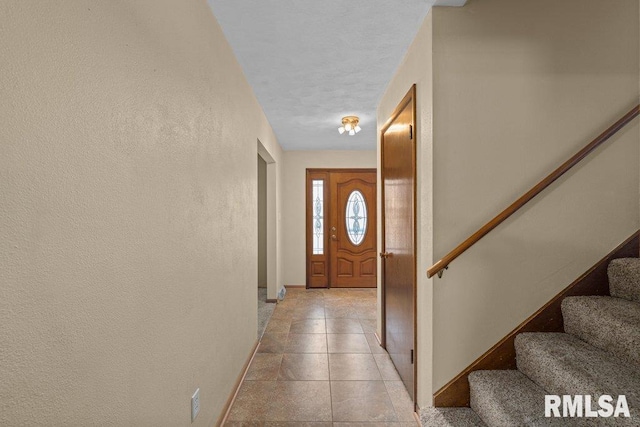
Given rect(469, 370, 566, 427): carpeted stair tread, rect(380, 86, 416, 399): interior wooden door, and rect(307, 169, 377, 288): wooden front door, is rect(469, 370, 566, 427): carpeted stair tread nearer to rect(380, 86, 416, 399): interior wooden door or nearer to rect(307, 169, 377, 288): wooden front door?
rect(380, 86, 416, 399): interior wooden door

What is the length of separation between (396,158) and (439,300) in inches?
48.9

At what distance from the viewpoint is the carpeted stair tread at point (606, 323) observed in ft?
4.70

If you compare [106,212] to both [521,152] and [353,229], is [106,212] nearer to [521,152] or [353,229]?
[521,152]

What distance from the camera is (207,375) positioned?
1.79 m

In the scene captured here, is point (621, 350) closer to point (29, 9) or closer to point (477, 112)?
point (477, 112)

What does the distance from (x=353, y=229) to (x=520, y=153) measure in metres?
4.11

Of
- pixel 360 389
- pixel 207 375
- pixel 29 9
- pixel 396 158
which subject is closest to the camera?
pixel 29 9

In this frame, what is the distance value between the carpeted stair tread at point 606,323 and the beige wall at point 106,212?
1.94 meters

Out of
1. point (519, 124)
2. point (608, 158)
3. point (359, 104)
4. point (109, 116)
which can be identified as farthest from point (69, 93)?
point (359, 104)

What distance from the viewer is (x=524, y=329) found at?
1.82 metres

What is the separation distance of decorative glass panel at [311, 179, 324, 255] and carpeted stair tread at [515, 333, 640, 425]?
424 centimetres

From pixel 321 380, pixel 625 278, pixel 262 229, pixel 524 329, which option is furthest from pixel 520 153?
pixel 262 229

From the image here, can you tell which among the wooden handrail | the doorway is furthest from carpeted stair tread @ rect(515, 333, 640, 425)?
the doorway

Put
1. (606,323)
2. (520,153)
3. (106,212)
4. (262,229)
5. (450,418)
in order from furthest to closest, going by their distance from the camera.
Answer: (262,229), (520,153), (450,418), (606,323), (106,212)
